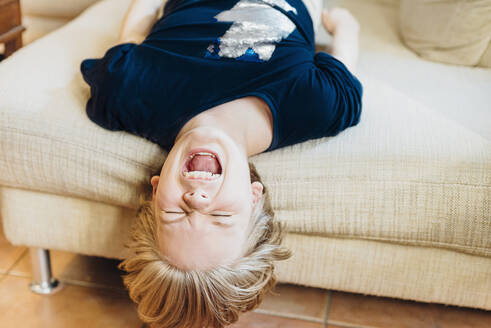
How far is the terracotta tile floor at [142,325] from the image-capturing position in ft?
4.22

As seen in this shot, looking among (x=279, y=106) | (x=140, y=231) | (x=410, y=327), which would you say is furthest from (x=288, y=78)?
(x=410, y=327)

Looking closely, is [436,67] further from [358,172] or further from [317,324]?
[317,324]

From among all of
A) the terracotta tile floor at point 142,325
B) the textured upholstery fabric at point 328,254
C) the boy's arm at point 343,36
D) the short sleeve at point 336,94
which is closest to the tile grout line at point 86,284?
the terracotta tile floor at point 142,325

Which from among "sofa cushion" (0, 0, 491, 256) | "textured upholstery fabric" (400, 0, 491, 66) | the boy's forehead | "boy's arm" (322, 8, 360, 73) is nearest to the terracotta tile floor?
"sofa cushion" (0, 0, 491, 256)

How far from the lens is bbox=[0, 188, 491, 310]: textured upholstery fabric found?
3.82 ft

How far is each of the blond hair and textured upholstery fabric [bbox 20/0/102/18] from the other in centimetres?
145

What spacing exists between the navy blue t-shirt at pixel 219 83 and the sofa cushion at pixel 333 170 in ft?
0.14

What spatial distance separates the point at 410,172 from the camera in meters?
1.08

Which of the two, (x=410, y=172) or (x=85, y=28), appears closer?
(x=410, y=172)

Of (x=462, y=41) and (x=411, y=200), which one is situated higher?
(x=462, y=41)

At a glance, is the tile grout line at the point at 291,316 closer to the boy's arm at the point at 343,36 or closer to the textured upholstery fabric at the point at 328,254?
the textured upholstery fabric at the point at 328,254

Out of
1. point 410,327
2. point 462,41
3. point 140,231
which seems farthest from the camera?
point 462,41

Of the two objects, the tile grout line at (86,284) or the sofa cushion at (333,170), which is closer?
the sofa cushion at (333,170)

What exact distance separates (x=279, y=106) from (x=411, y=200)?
13.6 inches
